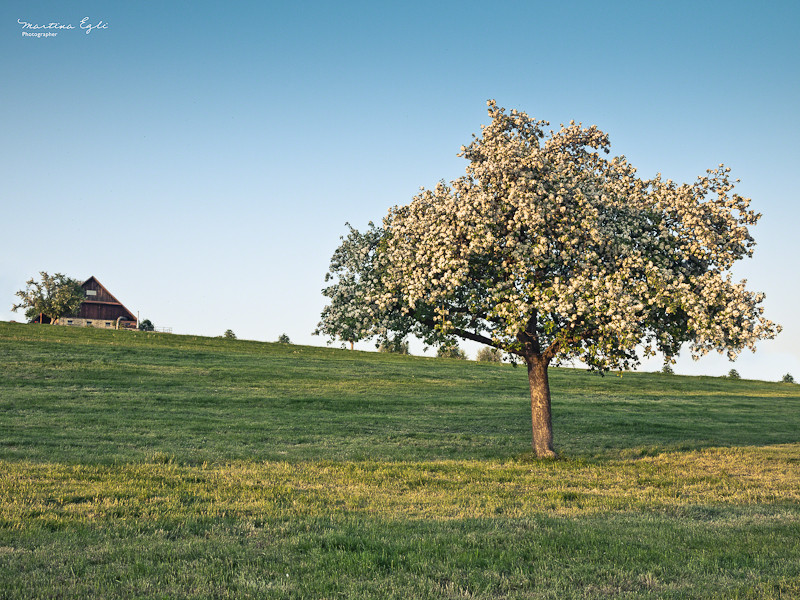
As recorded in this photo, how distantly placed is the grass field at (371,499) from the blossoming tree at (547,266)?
4.45 m

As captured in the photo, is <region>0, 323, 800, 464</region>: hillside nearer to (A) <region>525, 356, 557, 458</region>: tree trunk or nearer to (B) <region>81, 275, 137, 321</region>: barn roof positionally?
(A) <region>525, 356, 557, 458</region>: tree trunk

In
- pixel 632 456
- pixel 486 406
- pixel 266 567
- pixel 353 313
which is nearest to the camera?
pixel 266 567

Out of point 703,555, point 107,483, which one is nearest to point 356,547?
point 703,555

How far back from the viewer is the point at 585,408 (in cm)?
4259

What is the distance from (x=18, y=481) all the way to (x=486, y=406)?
3005 cm

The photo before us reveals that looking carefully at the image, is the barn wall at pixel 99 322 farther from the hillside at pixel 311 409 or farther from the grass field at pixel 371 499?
the grass field at pixel 371 499

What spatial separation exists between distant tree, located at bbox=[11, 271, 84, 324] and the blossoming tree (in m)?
95.1

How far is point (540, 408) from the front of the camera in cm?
2270

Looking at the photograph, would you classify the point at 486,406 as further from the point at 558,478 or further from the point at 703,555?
the point at 703,555

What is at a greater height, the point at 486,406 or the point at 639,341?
the point at 639,341

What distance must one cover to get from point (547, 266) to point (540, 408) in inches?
218

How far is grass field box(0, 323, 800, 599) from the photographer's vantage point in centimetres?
837

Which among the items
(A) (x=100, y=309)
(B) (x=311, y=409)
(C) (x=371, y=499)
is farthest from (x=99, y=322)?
(C) (x=371, y=499)

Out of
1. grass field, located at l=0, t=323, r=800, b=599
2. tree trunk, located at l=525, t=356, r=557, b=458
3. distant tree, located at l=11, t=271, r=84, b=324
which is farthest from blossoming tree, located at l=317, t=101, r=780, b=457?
distant tree, located at l=11, t=271, r=84, b=324
